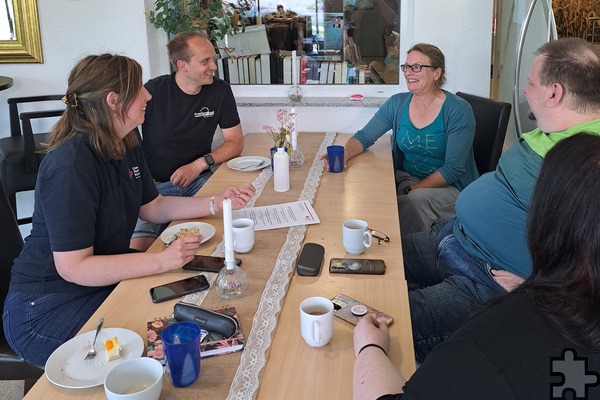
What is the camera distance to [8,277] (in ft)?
5.84

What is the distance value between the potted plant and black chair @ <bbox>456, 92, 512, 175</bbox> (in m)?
1.57

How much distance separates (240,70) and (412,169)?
1.52m

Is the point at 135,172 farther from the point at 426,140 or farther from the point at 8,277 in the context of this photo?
the point at 426,140

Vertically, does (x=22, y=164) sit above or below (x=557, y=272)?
below

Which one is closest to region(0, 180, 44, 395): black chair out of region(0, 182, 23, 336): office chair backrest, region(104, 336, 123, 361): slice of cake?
region(0, 182, 23, 336): office chair backrest

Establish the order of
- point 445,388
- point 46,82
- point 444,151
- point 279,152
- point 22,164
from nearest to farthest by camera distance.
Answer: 1. point 445,388
2. point 279,152
3. point 444,151
4. point 22,164
5. point 46,82

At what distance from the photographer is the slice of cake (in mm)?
1191

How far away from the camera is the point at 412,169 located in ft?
9.55

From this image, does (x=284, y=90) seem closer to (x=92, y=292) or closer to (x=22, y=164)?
(x=22, y=164)

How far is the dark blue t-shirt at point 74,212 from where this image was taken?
152cm

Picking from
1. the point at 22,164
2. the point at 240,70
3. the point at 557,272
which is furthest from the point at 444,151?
the point at 22,164

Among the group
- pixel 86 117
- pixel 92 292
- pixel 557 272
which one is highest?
pixel 86 117

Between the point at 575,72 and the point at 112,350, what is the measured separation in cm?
146

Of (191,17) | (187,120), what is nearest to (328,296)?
(187,120)
